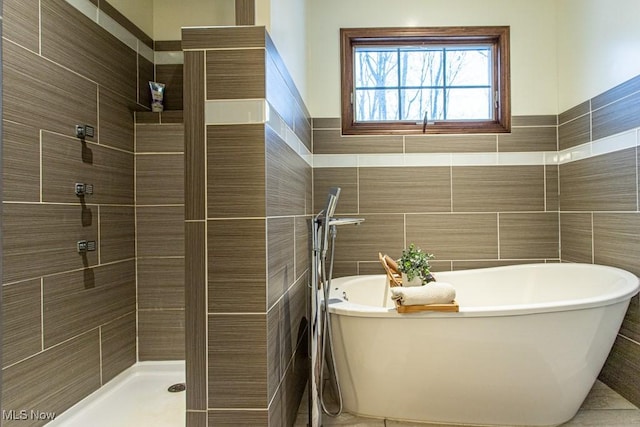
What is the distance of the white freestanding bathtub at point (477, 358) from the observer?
4.97 ft

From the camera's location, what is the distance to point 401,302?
5.00 feet

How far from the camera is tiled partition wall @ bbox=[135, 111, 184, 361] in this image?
7.07 ft

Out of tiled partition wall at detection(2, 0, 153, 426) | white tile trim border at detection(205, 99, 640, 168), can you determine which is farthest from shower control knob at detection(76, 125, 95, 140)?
white tile trim border at detection(205, 99, 640, 168)

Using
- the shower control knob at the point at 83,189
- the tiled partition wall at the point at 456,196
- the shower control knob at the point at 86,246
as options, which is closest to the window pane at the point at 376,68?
the tiled partition wall at the point at 456,196

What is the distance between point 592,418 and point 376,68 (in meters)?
2.36

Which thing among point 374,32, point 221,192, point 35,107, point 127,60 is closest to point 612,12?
point 374,32

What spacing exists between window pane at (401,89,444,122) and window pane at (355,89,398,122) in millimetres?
86

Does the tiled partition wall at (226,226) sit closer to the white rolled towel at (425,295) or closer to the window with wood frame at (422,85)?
the white rolled towel at (425,295)

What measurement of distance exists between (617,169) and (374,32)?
1.68 metres

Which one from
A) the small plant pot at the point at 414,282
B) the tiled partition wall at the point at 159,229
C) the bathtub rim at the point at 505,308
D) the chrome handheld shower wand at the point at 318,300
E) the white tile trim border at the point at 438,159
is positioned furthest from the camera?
the white tile trim border at the point at 438,159

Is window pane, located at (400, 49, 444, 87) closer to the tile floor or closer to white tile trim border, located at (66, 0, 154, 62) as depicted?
white tile trim border, located at (66, 0, 154, 62)

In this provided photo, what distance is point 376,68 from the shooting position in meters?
2.59

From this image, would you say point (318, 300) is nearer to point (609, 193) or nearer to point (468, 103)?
point (609, 193)

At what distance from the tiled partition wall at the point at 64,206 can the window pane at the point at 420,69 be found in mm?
1736
